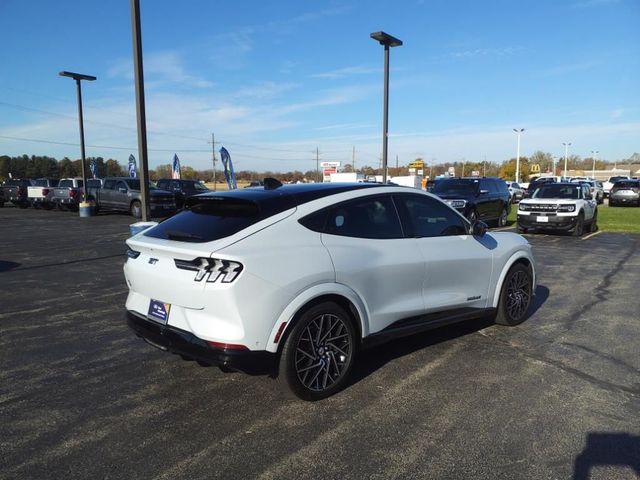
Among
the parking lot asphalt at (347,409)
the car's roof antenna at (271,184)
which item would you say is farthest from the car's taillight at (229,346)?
the car's roof antenna at (271,184)

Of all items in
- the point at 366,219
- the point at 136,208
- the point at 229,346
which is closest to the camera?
the point at 229,346

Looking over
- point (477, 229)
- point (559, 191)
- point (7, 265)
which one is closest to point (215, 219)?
point (477, 229)

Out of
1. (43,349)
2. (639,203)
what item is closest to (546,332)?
(43,349)

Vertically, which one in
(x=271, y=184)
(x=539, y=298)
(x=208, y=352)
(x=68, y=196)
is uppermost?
(x=271, y=184)

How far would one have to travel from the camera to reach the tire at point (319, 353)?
3.69m

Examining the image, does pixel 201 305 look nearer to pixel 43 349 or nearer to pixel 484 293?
pixel 43 349

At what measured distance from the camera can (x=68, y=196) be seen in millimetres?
27234

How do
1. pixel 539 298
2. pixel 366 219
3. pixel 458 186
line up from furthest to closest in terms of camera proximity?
1. pixel 458 186
2. pixel 539 298
3. pixel 366 219

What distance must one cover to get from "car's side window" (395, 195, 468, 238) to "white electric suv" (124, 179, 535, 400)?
1 centimetres

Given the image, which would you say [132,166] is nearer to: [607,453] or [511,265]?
[511,265]

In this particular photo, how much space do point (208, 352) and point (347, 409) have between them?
1114 millimetres

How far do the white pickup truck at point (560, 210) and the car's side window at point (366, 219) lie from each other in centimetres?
1260

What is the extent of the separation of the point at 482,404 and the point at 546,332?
2.29 meters

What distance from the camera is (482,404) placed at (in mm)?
3838
